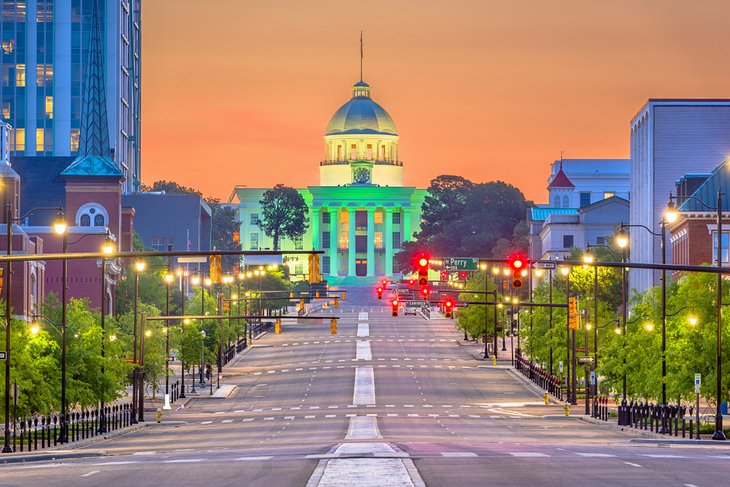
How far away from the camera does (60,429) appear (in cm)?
6950

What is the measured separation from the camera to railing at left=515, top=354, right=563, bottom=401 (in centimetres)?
10282

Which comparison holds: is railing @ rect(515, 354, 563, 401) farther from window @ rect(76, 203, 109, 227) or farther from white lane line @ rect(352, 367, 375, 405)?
window @ rect(76, 203, 109, 227)

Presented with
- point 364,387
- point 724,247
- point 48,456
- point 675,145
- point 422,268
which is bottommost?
point 364,387

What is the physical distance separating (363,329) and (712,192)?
230 feet

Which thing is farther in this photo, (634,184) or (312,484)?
(634,184)

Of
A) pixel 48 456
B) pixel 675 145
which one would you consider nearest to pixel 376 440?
pixel 48 456

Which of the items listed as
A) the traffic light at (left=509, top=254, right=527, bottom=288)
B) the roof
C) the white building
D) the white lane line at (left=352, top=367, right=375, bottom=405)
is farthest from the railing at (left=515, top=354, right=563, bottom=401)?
the traffic light at (left=509, top=254, right=527, bottom=288)

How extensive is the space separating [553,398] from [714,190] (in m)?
27.0

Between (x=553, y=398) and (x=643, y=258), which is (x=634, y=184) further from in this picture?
(x=553, y=398)

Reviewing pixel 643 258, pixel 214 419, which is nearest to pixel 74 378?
pixel 214 419

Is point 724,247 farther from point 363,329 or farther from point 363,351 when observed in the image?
point 363,329

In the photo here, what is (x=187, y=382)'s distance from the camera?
123m

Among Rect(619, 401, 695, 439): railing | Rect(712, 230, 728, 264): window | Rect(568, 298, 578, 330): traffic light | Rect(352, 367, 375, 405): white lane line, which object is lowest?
Rect(352, 367, 375, 405): white lane line

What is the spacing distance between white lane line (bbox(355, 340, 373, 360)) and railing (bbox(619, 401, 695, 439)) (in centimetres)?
6353
